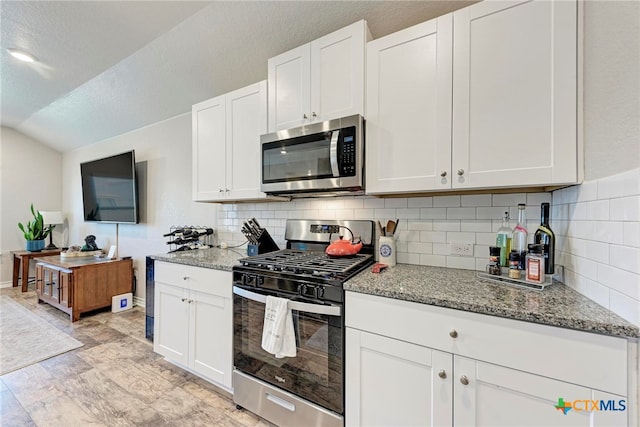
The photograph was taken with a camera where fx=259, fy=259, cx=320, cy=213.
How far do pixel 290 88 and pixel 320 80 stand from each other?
251mm

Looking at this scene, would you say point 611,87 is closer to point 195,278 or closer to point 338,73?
point 338,73

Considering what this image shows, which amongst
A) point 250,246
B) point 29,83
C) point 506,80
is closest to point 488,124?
point 506,80

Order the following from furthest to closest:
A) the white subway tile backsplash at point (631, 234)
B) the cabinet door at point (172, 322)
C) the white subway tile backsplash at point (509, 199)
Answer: the cabinet door at point (172, 322) → the white subway tile backsplash at point (509, 199) → the white subway tile backsplash at point (631, 234)

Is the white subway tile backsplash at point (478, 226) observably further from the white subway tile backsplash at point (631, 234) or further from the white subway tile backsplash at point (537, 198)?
the white subway tile backsplash at point (631, 234)

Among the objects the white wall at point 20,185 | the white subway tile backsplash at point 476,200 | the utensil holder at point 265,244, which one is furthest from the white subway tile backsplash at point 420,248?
the white wall at point 20,185

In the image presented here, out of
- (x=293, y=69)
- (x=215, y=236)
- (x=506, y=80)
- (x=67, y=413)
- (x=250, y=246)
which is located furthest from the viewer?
(x=215, y=236)

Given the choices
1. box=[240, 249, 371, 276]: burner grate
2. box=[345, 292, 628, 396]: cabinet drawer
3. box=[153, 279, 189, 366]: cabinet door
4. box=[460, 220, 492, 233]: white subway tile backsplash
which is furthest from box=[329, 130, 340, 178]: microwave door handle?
box=[153, 279, 189, 366]: cabinet door

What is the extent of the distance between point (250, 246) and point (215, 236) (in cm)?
90

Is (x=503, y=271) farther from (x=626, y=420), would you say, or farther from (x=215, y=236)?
(x=215, y=236)

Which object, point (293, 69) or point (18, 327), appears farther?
point (18, 327)

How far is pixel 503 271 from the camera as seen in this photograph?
1404 millimetres

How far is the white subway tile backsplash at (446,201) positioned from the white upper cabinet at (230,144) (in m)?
1.27

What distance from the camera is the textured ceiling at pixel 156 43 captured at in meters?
1.77

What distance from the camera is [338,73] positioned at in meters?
1.67
